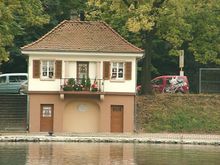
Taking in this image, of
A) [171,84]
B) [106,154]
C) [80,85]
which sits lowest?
[106,154]

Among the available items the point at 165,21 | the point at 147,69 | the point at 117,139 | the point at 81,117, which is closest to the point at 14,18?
the point at 81,117

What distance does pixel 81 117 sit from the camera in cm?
6412

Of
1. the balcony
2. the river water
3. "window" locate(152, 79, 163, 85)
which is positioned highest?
"window" locate(152, 79, 163, 85)

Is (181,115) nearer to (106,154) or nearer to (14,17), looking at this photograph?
(14,17)

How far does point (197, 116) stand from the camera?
215 feet

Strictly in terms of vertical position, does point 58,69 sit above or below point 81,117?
above

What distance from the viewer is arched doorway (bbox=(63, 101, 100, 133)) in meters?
63.9

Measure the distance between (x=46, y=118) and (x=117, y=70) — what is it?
7.24 m

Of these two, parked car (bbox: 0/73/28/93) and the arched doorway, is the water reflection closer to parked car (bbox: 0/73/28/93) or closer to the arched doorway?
the arched doorway

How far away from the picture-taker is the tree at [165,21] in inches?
2559

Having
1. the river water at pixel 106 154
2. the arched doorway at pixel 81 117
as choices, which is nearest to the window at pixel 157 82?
the arched doorway at pixel 81 117

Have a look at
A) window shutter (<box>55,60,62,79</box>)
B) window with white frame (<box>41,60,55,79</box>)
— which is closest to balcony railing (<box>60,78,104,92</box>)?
window shutter (<box>55,60,62,79</box>)

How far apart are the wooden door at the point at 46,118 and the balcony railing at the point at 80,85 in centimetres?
215

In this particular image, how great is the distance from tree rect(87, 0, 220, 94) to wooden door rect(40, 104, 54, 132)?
9.50 m
